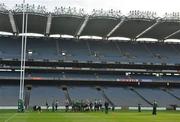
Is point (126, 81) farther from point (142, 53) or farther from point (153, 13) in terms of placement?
point (153, 13)

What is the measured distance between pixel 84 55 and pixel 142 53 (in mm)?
10548

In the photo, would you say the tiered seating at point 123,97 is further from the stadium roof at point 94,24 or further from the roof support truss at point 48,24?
the roof support truss at point 48,24

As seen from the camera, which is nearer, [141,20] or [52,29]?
[141,20]

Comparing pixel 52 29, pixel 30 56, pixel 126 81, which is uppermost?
pixel 52 29

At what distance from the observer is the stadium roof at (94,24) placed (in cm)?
5600

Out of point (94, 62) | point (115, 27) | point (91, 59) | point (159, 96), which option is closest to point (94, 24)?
point (115, 27)

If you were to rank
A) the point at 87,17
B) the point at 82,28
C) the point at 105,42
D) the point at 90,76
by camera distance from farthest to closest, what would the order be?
1. the point at 105,42
2. the point at 90,76
3. the point at 82,28
4. the point at 87,17

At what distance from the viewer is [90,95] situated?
204ft

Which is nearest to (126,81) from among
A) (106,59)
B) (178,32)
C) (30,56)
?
(106,59)

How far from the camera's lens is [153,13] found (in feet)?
191

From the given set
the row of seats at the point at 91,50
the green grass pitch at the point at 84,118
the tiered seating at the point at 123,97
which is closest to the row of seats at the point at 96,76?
the tiered seating at the point at 123,97

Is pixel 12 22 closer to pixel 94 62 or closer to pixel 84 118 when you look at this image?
pixel 94 62

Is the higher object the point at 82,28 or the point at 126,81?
the point at 82,28

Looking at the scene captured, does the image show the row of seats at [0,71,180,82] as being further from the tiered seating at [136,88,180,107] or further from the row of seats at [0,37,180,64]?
the row of seats at [0,37,180,64]
